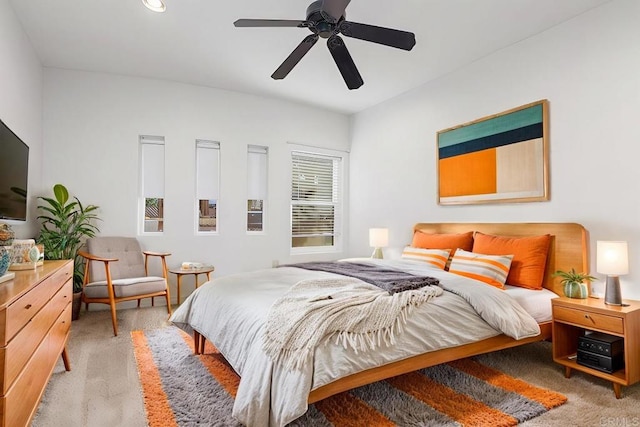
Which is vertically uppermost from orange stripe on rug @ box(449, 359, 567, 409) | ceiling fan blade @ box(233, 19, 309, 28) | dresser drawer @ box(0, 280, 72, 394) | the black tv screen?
ceiling fan blade @ box(233, 19, 309, 28)

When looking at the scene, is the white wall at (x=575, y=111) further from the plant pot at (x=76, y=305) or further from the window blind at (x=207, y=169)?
the plant pot at (x=76, y=305)

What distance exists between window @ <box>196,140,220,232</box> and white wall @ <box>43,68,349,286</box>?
90mm

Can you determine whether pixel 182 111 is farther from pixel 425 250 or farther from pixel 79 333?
pixel 425 250

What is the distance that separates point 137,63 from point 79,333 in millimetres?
2782

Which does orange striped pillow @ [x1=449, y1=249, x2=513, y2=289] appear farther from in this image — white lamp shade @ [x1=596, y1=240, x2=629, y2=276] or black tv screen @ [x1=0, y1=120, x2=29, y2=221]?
black tv screen @ [x1=0, y1=120, x2=29, y2=221]

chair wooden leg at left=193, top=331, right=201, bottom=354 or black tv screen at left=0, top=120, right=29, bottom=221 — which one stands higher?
black tv screen at left=0, top=120, right=29, bottom=221

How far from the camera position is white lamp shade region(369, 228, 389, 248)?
4.54 metres

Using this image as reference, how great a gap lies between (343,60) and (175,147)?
2.65m

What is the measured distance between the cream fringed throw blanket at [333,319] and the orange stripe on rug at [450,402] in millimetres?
534

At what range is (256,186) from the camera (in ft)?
16.0

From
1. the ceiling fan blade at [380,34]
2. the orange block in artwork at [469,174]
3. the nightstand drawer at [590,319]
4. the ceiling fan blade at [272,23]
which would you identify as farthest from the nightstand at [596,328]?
the ceiling fan blade at [272,23]

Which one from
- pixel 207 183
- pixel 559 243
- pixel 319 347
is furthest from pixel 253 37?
pixel 559 243

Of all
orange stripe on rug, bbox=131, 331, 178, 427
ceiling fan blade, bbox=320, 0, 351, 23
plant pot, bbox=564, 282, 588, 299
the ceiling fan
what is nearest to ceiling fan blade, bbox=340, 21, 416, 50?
the ceiling fan

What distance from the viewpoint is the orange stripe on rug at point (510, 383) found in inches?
80.2
